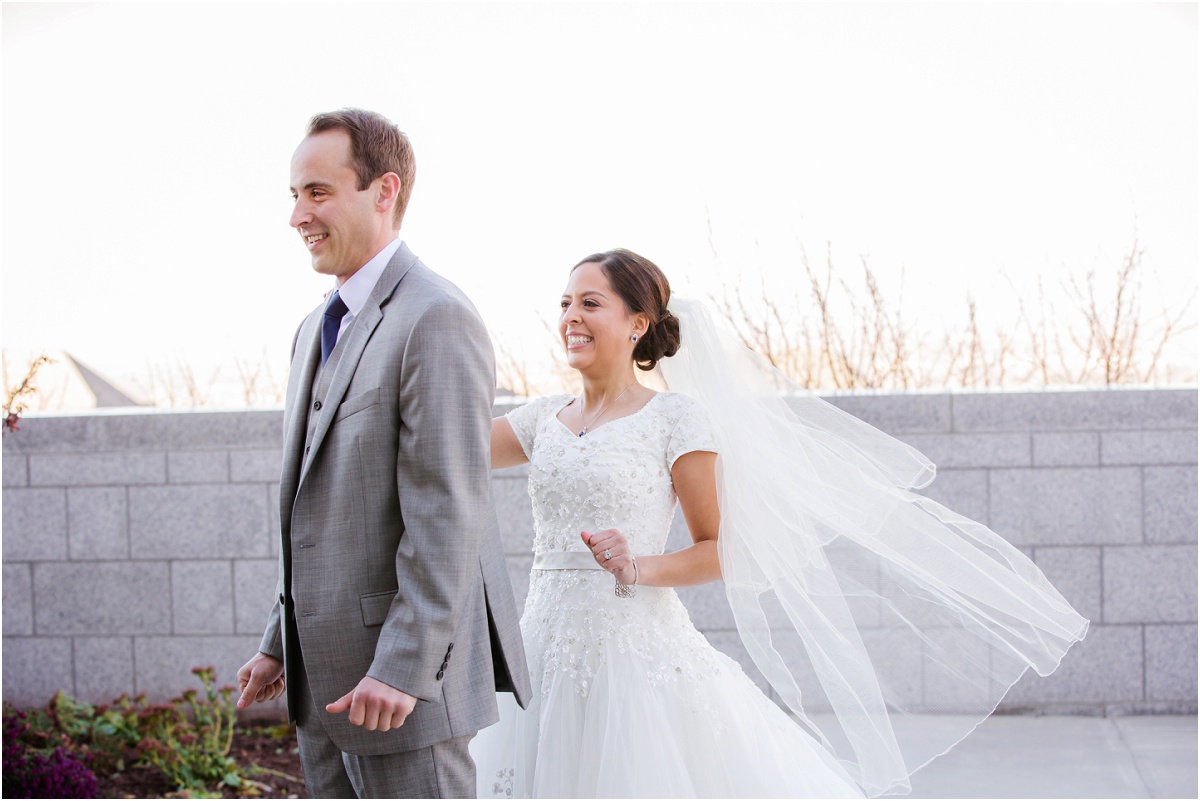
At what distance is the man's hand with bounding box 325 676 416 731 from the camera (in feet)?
4.99

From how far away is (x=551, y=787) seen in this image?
7.18ft

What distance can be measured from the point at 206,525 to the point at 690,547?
288 cm

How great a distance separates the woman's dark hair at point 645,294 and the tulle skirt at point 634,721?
574 mm

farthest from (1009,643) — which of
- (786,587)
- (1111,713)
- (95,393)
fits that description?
(95,393)

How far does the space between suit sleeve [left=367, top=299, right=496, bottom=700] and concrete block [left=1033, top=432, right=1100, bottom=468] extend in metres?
3.34

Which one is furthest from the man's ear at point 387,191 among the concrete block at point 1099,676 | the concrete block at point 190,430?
the concrete block at point 1099,676

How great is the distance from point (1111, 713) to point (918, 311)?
1.86m

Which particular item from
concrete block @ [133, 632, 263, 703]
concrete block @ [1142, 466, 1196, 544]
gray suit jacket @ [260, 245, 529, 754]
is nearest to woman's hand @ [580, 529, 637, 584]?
gray suit jacket @ [260, 245, 529, 754]

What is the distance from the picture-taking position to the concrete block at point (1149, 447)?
424cm

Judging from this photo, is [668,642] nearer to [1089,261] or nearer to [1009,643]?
[1009,643]

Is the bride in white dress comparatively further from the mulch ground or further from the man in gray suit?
the mulch ground

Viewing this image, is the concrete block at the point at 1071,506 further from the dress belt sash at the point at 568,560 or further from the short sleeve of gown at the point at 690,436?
the dress belt sash at the point at 568,560

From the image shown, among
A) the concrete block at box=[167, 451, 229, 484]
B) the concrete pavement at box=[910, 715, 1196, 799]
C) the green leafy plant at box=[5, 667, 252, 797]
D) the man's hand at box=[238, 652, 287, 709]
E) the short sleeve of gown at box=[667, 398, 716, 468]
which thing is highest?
the short sleeve of gown at box=[667, 398, 716, 468]

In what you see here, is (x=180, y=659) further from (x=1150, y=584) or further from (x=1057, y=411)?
(x=1150, y=584)
